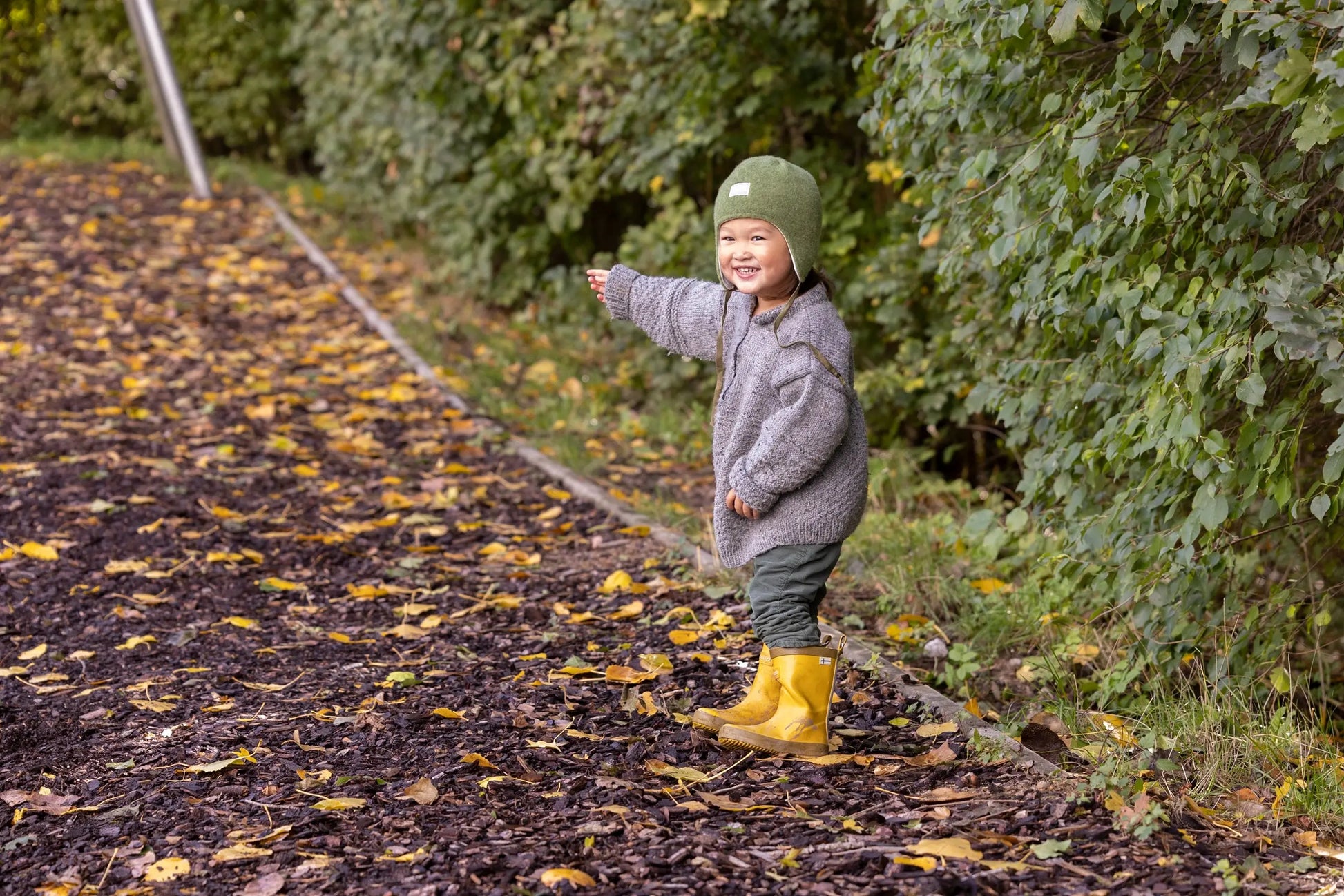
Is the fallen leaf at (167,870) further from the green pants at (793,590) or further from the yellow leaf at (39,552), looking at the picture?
the yellow leaf at (39,552)

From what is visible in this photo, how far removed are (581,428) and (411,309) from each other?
2488 mm

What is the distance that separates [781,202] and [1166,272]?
1075mm

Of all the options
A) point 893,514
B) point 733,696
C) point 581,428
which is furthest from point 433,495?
point 733,696

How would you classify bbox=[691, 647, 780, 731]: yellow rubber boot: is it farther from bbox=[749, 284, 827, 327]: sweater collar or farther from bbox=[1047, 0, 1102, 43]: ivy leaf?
bbox=[1047, 0, 1102, 43]: ivy leaf

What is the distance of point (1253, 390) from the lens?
108 inches

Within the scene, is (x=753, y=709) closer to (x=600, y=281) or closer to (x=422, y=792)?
(x=422, y=792)

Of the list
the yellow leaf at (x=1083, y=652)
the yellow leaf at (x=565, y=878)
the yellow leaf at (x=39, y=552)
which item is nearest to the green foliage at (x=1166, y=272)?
the yellow leaf at (x=1083, y=652)

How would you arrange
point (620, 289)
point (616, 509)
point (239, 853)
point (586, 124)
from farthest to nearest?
point (586, 124) → point (616, 509) → point (620, 289) → point (239, 853)

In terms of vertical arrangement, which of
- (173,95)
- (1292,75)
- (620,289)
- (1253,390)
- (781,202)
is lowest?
(1253,390)

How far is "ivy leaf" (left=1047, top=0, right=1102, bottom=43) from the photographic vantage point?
111 inches

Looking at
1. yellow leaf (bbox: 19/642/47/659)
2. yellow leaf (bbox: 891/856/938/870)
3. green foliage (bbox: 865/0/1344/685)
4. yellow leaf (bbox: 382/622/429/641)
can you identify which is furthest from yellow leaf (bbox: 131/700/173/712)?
green foliage (bbox: 865/0/1344/685)

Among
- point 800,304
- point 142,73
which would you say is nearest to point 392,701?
point 800,304

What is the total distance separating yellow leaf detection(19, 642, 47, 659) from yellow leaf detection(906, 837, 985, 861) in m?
2.71

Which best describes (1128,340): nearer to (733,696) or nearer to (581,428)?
(733,696)
